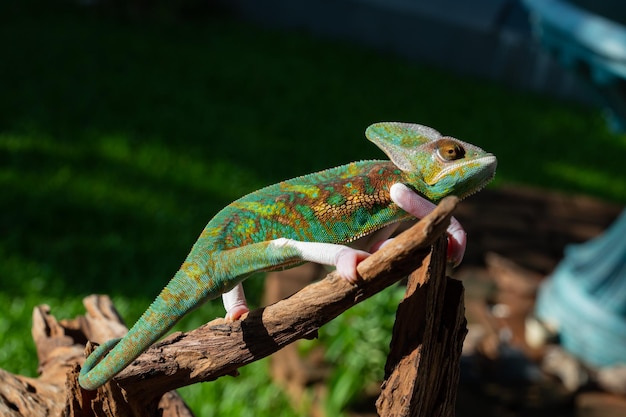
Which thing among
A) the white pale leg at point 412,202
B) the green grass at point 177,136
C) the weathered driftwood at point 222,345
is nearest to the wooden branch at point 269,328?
the weathered driftwood at point 222,345

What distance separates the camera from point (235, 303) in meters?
1.59

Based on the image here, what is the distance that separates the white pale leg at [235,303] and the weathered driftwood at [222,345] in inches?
1.1

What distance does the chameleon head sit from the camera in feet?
4.69

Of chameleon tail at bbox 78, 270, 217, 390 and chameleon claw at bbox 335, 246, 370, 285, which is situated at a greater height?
chameleon claw at bbox 335, 246, 370, 285

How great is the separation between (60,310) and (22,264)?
47cm

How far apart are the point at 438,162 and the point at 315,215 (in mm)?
237

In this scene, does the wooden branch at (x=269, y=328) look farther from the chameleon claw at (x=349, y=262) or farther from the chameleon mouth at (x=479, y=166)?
the chameleon mouth at (x=479, y=166)

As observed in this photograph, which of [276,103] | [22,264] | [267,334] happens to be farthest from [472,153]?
[276,103]

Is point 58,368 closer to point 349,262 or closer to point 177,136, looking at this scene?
point 349,262

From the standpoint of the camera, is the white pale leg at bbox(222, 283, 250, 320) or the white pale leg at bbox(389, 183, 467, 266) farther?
the white pale leg at bbox(222, 283, 250, 320)

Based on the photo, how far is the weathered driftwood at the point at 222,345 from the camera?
1329 mm

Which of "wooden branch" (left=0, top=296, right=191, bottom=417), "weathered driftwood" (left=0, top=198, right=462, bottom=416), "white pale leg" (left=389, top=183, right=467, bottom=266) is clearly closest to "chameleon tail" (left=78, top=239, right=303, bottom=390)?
"weathered driftwood" (left=0, top=198, right=462, bottom=416)

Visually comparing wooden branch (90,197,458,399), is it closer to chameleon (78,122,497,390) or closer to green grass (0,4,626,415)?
chameleon (78,122,497,390)

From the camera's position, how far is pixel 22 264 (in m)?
3.80
